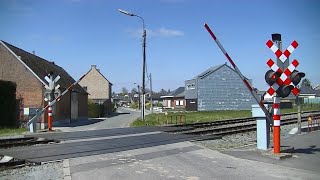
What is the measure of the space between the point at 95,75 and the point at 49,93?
6294cm

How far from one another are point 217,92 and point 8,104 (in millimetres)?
52563

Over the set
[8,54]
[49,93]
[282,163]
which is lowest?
[282,163]

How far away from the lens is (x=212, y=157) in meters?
12.4

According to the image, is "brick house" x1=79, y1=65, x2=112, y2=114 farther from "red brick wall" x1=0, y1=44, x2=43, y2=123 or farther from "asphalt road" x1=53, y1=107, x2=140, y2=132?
"red brick wall" x1=0, y1=44, x2=43, y2=123

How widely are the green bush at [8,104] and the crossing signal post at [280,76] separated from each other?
2253cm

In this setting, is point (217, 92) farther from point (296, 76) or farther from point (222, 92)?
point (296, 76)

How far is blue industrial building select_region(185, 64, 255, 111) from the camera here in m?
76.9

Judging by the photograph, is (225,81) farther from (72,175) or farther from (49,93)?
(72,175)

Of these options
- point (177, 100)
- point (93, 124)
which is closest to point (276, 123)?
point (93, 124)

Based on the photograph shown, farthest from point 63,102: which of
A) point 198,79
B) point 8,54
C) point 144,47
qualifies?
point 198,79

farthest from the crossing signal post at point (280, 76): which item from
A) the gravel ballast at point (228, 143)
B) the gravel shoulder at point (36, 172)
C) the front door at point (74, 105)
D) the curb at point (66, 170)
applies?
the front door at point (74, 105)

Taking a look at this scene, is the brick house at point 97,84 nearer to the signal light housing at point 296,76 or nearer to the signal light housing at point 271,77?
the signal light housing at point 271,77

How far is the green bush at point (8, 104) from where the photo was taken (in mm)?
29500

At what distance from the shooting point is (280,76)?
12.4 metres
